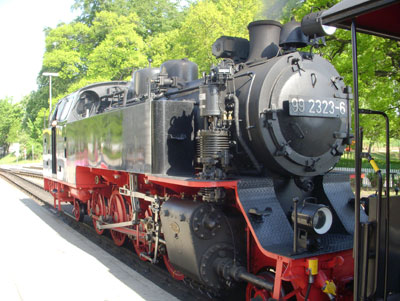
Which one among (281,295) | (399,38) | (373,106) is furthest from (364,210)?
(373,106)

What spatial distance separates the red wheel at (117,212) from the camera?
21.9 feet

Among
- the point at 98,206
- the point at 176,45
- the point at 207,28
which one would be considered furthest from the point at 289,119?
the point at 176,45

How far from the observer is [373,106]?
468 inches

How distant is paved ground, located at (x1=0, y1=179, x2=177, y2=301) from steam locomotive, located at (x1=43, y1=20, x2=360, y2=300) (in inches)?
26.7

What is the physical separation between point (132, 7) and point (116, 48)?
14516 mm

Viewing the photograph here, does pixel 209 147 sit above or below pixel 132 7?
below

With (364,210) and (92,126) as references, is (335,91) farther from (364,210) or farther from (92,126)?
(92,126)

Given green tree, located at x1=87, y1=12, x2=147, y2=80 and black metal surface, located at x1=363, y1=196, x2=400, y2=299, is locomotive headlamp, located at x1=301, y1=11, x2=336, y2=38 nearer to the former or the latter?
black metal surface, located at x1=363, y1=196, x2=400, y2=299

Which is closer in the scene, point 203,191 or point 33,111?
point 203,191

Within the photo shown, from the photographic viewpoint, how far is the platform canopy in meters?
2.28

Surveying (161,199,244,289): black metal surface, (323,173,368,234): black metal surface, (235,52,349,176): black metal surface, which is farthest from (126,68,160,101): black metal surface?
(323,173,368,234): black metal surface

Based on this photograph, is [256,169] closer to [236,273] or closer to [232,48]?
[236,273]

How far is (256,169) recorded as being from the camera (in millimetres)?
4352

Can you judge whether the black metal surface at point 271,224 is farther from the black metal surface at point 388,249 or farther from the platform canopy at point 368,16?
the platform canopy at point 368,16
